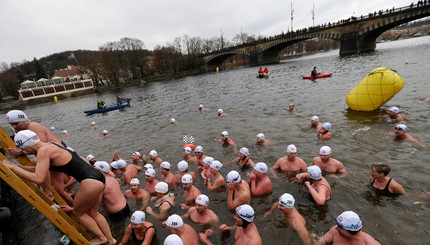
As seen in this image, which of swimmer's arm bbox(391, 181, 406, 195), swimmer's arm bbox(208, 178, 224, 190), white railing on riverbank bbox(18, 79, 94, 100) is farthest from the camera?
white railing on riverbank bbox(18, 79, 94, 100)

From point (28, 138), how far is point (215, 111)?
15770mm

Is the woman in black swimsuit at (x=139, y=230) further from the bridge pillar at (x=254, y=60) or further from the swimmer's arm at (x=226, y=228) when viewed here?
the bridge pillar at (x=254, y=60)

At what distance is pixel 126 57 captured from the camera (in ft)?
269

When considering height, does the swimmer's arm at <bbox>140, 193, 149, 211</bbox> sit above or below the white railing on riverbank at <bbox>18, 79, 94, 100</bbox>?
below

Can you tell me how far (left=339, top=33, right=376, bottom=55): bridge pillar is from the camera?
49919mm

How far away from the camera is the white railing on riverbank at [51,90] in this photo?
69125 mm

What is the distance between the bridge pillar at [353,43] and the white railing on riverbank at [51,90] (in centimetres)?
8209

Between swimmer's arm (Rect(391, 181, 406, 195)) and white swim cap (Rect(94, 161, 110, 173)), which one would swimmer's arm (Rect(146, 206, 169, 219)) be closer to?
white swim cap (Rect(94, 161, 110, 173))

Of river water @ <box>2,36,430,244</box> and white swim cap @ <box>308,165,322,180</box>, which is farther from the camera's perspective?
white swim cap @ <box>308,165,322,180</box>

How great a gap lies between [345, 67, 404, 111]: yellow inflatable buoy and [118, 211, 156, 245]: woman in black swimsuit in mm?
13299

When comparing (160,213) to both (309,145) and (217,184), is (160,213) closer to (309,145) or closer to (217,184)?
(217,184)

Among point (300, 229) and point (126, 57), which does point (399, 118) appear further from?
point (126, 57)

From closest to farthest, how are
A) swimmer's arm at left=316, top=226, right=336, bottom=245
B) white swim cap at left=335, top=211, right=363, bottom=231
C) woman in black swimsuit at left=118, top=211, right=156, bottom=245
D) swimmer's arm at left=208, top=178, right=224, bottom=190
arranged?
1. white swim cap at left=335, top=211, right=363, bottom=231
2. swimmer's arm at left=316, top=226, right=336, bottom=245
3. woman in black swimsuit at left=118, top=211, right=156, bottom=245
4. swimmer's arm at left=208, top=178, right=224, bottom=190

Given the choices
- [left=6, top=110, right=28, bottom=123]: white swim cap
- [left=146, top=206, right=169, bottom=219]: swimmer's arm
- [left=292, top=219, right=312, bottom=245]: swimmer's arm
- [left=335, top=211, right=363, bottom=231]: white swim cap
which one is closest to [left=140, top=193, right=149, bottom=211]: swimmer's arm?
[left=146, top=206, right=169, bottom=219]: swimmer's arm
